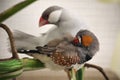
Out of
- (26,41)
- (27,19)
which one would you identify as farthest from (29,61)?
(27,19)

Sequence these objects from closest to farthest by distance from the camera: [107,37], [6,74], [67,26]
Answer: [6,74] < [67,26] < [107,37]

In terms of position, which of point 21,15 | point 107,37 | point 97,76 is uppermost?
point 21,15

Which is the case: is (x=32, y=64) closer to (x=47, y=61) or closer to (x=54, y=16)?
(x=47, y=61)

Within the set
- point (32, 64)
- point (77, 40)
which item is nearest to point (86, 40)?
point (77, 40)

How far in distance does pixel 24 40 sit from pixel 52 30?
0.08m

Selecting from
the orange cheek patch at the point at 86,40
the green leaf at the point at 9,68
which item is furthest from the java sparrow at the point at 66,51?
the green leaf at the point at 9,68

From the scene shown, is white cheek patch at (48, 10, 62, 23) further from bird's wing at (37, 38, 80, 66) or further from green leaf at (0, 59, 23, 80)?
green leaf at (0, 59, 23, 80)

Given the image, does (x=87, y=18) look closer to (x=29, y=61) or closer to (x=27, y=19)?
(x=27, y=19)

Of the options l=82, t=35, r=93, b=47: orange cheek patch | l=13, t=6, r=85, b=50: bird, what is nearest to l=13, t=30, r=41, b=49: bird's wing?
l=13, t=6, r=85, b=50: bird

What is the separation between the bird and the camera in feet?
2.12

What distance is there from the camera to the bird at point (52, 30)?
646mm

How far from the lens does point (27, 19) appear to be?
32.3 inches

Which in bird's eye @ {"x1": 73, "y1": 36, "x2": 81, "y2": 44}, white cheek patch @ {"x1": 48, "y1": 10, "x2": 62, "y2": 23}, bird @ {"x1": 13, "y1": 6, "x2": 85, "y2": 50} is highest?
white cheek patch @ {"x1": 48, "y1": 10, "x2": 62, "y2": 23}

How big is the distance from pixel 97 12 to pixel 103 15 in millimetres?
26
